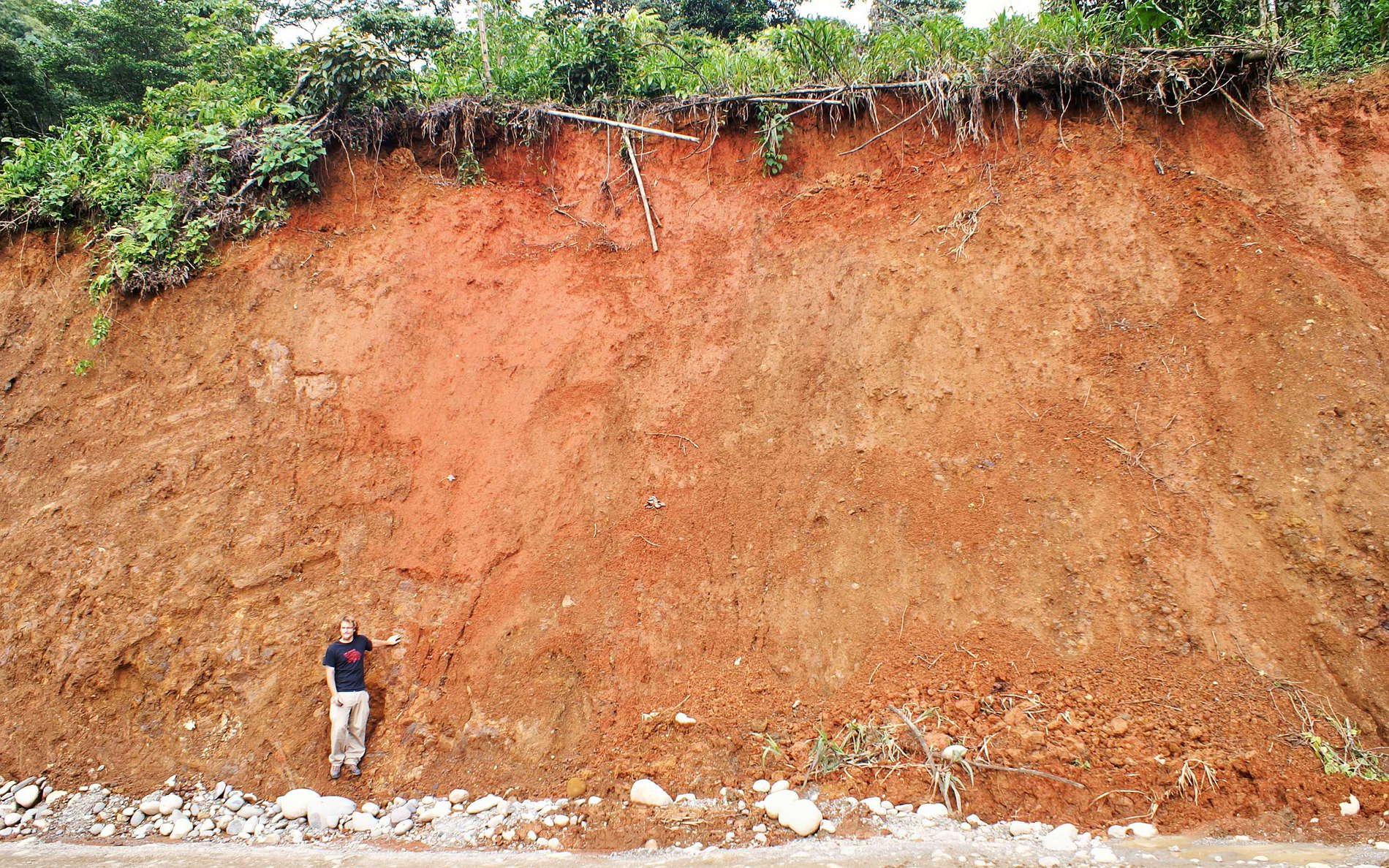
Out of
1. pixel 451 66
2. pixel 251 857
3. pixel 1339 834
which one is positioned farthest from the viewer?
pixel 451 66

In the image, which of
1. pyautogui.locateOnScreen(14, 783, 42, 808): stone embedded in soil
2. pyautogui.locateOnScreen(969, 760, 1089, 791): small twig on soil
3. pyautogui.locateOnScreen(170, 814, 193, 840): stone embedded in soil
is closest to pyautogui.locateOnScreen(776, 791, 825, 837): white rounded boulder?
pyautogui.locateOnScreen(969, 760, 1089, 791): small twig on soil

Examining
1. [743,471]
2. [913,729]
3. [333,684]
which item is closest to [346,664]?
[333,684]

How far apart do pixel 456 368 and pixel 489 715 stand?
2.85 metres

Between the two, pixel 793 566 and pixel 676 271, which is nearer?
pixel 793 566

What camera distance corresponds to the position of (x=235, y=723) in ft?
18.0

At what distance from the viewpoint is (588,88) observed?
7250mm

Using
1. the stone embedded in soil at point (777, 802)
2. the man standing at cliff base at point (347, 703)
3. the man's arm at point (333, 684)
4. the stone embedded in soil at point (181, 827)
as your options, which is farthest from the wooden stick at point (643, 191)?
the stone embedded in soil at point (181, 827)

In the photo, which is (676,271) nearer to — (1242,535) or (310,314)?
(310,314)

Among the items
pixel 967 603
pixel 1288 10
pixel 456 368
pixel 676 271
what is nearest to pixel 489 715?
pixel 456 368

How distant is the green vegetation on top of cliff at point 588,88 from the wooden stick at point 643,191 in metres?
0.37

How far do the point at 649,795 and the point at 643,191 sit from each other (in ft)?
16.2

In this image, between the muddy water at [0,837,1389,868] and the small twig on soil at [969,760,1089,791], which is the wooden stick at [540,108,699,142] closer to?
the small twig on soil at [969,760,1089,791]

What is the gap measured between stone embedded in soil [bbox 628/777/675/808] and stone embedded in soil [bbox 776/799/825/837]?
0.73m

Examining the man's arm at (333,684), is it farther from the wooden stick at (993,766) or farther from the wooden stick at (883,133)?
the wooden stick at (883,133)
